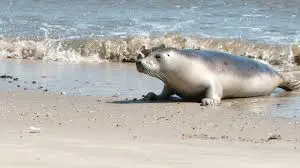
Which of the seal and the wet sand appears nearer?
the wet sand

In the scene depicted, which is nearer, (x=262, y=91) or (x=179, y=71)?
(x=179, y=71)

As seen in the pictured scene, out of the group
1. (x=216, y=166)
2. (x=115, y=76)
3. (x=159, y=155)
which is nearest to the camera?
(x=216, y=166)

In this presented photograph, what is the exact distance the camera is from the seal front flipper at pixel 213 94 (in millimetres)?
7809

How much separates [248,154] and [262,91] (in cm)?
430

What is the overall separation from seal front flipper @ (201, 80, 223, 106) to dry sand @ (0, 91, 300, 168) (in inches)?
4.3

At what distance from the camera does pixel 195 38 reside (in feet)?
46.1

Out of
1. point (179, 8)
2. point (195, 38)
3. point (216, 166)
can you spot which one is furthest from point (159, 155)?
point (179, 8)

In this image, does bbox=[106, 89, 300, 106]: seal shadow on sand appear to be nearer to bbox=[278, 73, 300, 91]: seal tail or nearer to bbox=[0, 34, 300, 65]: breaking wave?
bbox=[278, 73, 300, 91]: seal tail

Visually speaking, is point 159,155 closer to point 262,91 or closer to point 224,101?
point 224,101

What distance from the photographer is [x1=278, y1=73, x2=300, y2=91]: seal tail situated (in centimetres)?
923

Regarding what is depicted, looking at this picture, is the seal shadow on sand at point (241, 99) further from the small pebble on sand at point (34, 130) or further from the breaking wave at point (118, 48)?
the breaking wave at point (118, 48)

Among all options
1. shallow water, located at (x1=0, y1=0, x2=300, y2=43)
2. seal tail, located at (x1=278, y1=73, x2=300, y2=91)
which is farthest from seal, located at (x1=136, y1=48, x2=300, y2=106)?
shallow water, located at (x1=0, y1=0, x2=300, y2=43)

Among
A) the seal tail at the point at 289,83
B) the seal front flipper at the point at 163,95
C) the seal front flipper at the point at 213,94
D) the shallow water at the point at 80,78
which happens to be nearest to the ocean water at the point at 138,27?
the shallow water at the point at 80,78

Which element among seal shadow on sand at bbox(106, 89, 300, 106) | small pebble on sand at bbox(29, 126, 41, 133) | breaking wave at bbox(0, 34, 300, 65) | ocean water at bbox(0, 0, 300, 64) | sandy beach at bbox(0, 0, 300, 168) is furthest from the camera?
ocean water at bbox(0, 0, 300, 64)
